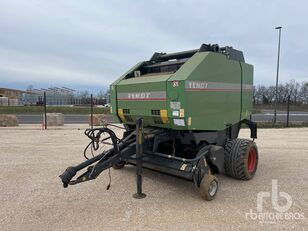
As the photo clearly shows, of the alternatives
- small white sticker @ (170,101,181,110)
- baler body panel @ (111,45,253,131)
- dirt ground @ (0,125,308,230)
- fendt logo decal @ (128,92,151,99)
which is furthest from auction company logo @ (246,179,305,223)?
fendt logo decal @ (128,92,151,99)

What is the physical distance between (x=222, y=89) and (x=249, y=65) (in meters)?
1.32

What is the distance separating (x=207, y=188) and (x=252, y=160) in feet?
6.11

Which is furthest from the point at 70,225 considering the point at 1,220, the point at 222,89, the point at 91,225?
the point at 222,89

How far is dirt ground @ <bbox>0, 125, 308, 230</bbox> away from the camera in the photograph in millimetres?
3619

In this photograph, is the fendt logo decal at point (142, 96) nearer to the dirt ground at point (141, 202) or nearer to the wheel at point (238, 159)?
the dirt ground at point (141, 202)

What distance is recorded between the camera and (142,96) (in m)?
5.09

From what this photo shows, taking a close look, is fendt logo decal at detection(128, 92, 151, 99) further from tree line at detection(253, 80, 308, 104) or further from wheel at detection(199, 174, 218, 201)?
tree line at detection(253, 80, 308, 104)

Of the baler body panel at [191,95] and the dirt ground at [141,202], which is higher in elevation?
the baler body panel at [191,95]

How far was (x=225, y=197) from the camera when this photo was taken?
4570 mm

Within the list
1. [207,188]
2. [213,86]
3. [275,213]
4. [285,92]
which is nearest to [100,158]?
[207,188]

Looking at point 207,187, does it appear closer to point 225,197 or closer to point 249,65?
point 225,197

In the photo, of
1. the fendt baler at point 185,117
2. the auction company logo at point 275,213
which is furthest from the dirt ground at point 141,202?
the fendt baler at point 185,117

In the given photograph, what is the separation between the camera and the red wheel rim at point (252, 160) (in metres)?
5.65

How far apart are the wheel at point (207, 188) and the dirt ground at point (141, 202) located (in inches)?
4.2
